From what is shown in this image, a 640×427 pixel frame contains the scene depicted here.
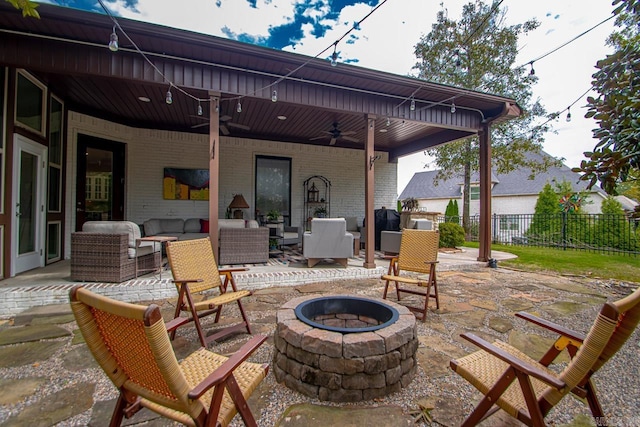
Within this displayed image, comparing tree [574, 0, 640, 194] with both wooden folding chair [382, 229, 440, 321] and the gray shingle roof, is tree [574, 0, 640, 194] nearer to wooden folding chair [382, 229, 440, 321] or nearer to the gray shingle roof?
wooden folding chair [382, 229, 440, 321]

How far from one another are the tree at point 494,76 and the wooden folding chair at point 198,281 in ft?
31.9

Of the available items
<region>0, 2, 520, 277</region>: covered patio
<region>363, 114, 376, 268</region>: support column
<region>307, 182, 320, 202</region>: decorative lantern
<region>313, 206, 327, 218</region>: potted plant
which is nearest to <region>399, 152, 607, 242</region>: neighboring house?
<region>313, 206, 327, 218</region>: potted plant

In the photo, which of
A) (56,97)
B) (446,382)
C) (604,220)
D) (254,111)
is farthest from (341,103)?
(604,220)

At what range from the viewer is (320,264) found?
541 cm

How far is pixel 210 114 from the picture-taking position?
4.33 metres

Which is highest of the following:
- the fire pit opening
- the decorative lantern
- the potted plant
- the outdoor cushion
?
the decorative lantern

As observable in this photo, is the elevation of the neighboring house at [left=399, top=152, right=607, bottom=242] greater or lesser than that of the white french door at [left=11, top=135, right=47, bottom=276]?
greater

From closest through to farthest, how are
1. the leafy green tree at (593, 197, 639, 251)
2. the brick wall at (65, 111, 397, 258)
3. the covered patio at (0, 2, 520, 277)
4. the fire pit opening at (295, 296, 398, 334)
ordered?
the fire pit opening at (295, 296, 398, 334)
the covered patio at (0, 2, 520, 277)
the brick wall at (65, 111, 397, 258)
the leafy green tree at (593, 197, 639, 251)

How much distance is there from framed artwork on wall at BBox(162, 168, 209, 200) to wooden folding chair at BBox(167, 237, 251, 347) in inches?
201

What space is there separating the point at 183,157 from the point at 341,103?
456 cm

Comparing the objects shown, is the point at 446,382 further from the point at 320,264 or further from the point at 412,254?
the point at 320,264

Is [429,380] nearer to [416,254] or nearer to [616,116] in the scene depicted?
[416,254]

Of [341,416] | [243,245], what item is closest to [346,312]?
[341,416]

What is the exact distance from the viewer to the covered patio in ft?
11.9
